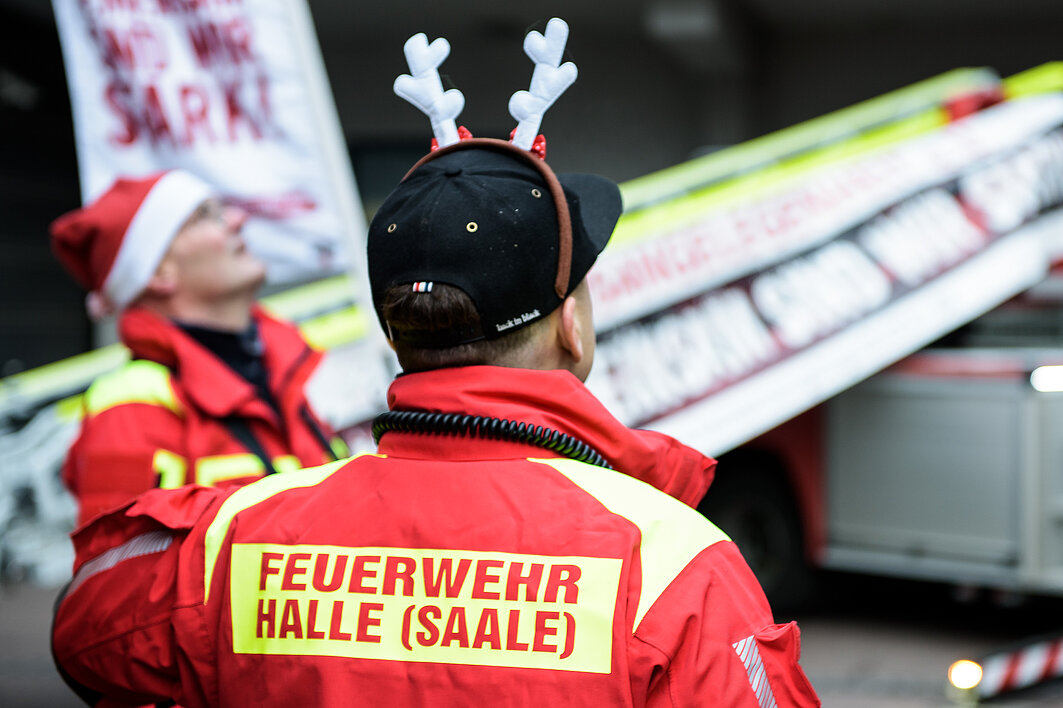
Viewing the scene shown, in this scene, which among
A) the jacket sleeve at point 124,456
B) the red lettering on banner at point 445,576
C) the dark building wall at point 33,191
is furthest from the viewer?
the dark building wall at point 33,191

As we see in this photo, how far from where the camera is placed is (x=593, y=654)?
1.26 meters

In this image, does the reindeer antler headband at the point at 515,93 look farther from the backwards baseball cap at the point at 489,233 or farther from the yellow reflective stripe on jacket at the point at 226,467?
the yellow reflective stripe on jacket at the point at 226,467

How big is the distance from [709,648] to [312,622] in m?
0.47

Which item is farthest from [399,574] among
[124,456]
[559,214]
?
[124,456]

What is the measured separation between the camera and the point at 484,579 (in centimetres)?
133

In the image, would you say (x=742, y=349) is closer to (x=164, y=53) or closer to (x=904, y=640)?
(x=904, y=640)

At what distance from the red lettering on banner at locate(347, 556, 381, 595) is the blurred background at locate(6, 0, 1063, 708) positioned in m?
9.74

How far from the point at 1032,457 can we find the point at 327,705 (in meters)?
5.28

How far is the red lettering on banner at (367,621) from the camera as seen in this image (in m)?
1.36

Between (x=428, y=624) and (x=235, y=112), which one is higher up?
(x=235, y=112)

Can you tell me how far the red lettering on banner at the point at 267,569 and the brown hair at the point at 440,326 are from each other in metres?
0.28

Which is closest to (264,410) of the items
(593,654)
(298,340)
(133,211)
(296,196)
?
(298,340)

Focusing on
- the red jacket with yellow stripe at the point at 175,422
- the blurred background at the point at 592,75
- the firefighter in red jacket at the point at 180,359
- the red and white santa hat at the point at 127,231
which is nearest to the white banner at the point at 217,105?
the firefighter in red jacket at the point at 180,359

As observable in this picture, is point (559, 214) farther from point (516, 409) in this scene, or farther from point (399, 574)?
point (399, 574)
